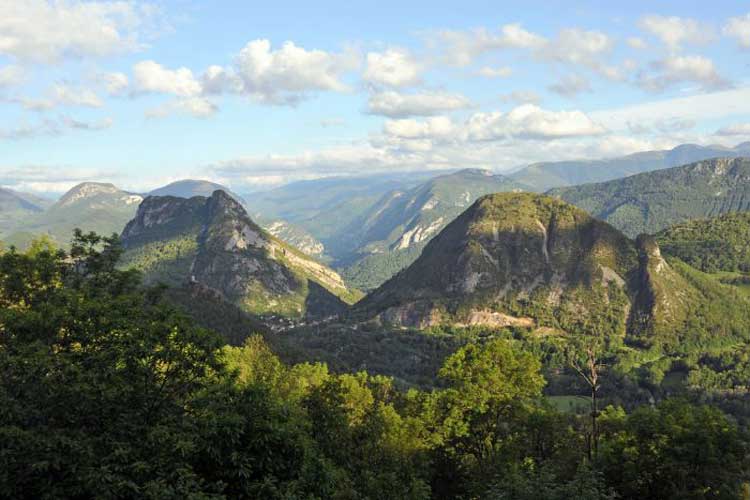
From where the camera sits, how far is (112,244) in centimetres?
7719

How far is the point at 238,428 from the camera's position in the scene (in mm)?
31297

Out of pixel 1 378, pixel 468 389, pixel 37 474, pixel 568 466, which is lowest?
pixel 568 466

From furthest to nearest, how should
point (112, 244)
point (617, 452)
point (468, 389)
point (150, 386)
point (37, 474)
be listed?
1. point (112, 244)
2. point (468, 389)
3. point (617, 452)
4. point (150, 386)
5. point (37, 474)

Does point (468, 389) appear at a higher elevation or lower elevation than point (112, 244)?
lower

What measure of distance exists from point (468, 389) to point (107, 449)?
40.5 meters

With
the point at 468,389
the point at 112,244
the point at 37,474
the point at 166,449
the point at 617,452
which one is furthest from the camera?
the point at 112,244

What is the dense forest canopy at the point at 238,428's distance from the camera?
97.4ft

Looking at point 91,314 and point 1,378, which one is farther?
point 91,314

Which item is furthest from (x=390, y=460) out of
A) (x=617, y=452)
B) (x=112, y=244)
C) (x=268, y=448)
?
(x=112, y=244)

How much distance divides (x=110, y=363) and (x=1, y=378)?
612 cm

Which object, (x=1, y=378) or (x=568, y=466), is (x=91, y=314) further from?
(x=568, y=466)

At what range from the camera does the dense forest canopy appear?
29688 millimetres

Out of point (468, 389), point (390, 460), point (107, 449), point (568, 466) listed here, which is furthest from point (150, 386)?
point (568, 466)

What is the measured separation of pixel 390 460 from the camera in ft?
190
